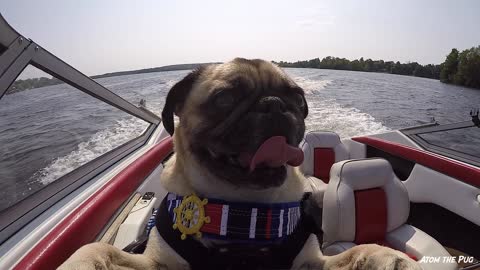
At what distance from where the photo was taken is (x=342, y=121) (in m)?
11.9

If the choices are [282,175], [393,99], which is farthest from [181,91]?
[393,99]

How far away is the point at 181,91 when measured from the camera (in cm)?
230

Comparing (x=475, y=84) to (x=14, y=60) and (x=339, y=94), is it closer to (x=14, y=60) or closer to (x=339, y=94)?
(x=339, y=94)

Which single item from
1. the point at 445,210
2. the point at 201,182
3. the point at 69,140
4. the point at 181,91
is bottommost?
the point at 445,210

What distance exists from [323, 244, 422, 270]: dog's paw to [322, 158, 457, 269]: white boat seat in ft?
4.74

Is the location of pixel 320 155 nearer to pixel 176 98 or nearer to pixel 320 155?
pixel 320 155

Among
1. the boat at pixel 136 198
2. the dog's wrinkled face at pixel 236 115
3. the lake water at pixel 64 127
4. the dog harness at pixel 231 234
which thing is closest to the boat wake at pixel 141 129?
the lake water at pixel 64 127

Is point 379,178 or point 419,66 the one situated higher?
Result: point 419,66

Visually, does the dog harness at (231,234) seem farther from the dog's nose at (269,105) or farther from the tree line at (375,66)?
the tree line at (375,66)

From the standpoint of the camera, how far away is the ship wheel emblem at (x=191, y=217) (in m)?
1.83

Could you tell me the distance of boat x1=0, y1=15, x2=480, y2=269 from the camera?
2088mm

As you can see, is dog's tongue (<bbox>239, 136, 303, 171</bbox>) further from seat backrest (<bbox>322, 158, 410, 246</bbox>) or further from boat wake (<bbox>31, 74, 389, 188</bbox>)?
seat backrest (<bbox>322, 158, 410, 246</bbox>)

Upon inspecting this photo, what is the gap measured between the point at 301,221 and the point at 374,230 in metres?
1.66

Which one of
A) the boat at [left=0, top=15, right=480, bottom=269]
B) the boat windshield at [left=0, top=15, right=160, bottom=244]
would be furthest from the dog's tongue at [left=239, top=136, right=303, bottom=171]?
the boat windshield at [left=0, top=15, right=160, bottom=244]
